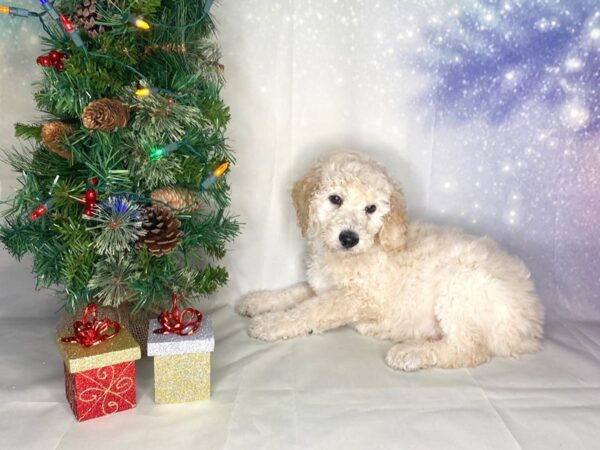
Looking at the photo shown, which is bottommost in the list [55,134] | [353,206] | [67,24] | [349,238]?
[349,238]

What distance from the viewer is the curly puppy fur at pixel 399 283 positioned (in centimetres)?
274

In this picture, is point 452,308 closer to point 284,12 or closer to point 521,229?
point 521,229

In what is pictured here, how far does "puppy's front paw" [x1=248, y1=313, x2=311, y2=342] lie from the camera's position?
292 cm

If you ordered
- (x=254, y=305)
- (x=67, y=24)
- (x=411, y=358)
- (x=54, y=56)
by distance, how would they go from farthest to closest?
(x=254, y=305), (x=411, y=358), (x=54, y=56), (x=67, y=24)

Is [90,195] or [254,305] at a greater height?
[90,195]

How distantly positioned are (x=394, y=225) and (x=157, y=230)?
1.12 m

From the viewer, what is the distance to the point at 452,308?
276cm

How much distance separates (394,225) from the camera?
9.32 ft

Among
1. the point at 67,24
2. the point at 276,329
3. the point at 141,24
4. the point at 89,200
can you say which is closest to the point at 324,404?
the point at 276,329

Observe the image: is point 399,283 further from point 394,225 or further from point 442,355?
point 442,355

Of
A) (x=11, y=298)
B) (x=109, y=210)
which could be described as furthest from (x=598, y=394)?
(x=11, y=298)

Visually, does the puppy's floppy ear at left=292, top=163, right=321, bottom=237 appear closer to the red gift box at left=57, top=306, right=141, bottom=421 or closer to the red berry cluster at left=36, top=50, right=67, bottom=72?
the red gift box at left=57, top=306, right=141, bottom=421

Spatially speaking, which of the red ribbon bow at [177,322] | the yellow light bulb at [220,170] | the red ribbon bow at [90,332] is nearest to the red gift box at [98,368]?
the red ribbon bow at [90,332]

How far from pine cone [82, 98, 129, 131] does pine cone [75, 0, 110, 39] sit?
26cm
